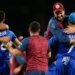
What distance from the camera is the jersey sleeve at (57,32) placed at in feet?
29.0

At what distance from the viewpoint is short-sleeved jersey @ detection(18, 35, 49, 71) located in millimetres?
8773

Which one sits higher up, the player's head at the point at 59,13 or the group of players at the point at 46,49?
the player's head at the point at 59,13

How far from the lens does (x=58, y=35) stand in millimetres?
8992

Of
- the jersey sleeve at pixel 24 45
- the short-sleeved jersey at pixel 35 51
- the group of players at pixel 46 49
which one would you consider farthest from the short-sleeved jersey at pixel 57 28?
the jersey sleeve at pixel 24 45

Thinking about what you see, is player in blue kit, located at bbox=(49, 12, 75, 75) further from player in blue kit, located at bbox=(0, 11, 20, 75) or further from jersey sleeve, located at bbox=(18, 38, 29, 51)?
player in blue kit, located at bbox=(0, 11, 20, 75)

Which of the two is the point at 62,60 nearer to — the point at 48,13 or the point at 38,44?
the point at 38,44

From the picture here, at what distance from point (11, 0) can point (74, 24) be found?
396 inches

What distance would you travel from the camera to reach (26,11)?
61.3ft

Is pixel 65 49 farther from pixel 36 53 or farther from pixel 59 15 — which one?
pixel 59 15

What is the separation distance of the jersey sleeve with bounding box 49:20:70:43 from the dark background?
862cm

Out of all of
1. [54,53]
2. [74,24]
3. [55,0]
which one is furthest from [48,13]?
[74,24]

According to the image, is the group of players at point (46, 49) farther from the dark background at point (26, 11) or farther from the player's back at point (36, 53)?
the dark background at point (26, 11)

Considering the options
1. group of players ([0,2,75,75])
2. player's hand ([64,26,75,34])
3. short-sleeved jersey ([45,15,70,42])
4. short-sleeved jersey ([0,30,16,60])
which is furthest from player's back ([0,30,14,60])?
player's hand ([64,26,75,34])

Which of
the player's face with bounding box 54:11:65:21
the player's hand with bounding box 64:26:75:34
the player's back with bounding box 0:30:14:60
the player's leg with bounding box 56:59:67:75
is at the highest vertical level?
the player's face with bounding box 54:11:65:21
